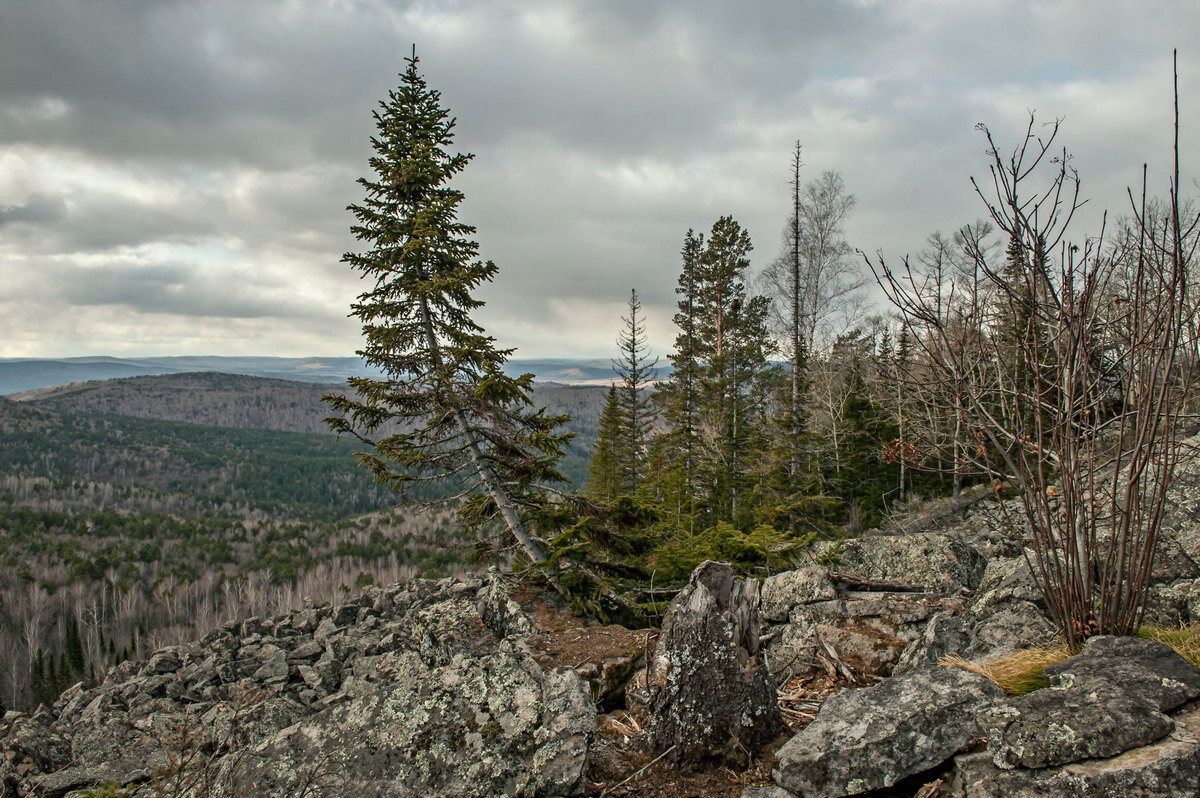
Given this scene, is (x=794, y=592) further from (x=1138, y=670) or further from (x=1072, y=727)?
(x=1072, y=727)

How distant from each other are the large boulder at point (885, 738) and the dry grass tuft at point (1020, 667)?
0.30 m

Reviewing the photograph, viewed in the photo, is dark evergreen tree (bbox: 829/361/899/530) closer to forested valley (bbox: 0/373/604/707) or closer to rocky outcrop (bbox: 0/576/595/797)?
forested valley (bbox: 0/373/604/707)

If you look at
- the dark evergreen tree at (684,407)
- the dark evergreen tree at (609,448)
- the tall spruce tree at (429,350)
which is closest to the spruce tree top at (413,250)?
the tall spruce tree at (429,350)

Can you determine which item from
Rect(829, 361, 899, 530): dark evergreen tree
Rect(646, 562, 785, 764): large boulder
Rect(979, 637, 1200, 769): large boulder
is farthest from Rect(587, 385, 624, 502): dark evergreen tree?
Rect(979, 637, 1200, 769): large boulder

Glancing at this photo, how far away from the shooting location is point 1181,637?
3.24m

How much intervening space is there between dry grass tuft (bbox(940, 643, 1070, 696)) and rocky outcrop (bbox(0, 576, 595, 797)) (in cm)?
236

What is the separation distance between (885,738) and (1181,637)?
7.15ft

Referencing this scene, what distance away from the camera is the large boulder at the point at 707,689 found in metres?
3.20

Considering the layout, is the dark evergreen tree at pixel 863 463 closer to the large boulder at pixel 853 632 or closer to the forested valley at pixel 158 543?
the forested valley at pixel 158 543

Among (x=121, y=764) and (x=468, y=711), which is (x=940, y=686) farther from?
(x=121, y=764)

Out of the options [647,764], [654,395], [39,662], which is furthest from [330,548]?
[647,764]

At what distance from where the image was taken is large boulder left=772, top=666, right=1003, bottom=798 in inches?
103

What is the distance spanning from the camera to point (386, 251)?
1020 centimetres

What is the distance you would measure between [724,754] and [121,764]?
20.5 feet
